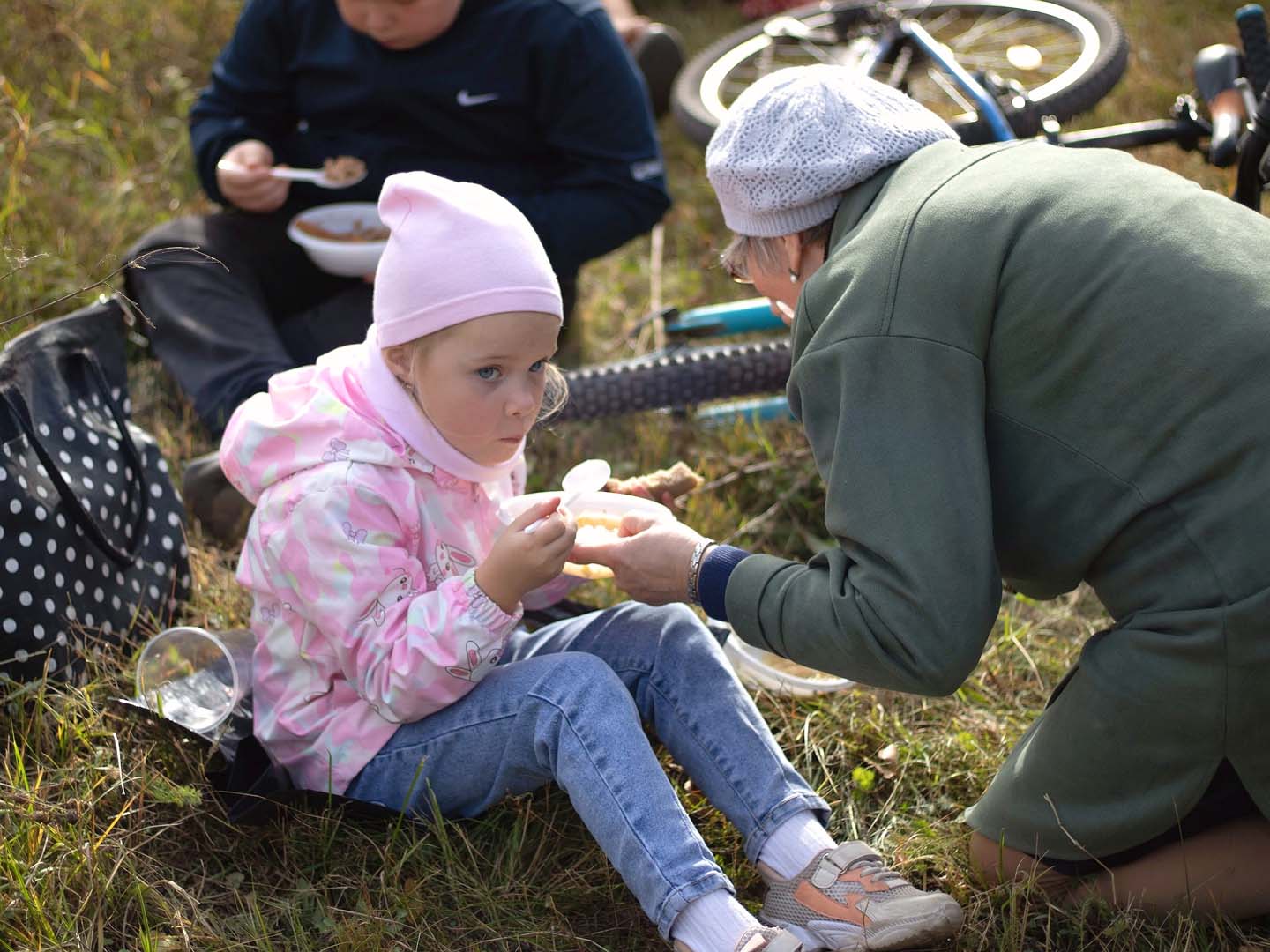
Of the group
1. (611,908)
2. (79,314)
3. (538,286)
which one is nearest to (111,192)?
(79,314)

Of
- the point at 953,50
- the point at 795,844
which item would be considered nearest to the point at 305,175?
the point at 795,844

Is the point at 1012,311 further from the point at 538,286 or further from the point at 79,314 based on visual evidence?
the point at 79,314

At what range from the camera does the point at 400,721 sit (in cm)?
186

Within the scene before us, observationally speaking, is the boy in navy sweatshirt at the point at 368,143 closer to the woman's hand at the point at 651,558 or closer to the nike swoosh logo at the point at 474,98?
the nike swoosh logo at the point at 474,98

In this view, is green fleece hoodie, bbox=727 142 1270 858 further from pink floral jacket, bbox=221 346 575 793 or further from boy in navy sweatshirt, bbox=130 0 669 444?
boy in navy sweatshirt, bbox=130 0 669 444

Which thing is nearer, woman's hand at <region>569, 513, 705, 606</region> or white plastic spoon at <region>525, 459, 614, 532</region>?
woman's hand at <region>569, 513, 705, 606</region>

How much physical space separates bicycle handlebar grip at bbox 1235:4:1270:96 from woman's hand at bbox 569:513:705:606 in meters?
1.81

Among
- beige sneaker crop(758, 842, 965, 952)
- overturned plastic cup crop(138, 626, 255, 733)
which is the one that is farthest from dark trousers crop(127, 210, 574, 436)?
beige sneaker crop(758, 842, 965, 952)

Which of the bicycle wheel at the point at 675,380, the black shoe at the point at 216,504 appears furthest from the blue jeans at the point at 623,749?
the bicycle wheel at the point at 675,380

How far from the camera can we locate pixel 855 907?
1.73 meters

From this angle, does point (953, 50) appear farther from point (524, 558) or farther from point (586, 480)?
point (524, 558)

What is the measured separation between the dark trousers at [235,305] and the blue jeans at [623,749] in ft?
4.48

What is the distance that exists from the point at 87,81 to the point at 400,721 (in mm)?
3227

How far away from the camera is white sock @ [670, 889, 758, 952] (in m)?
1.65
